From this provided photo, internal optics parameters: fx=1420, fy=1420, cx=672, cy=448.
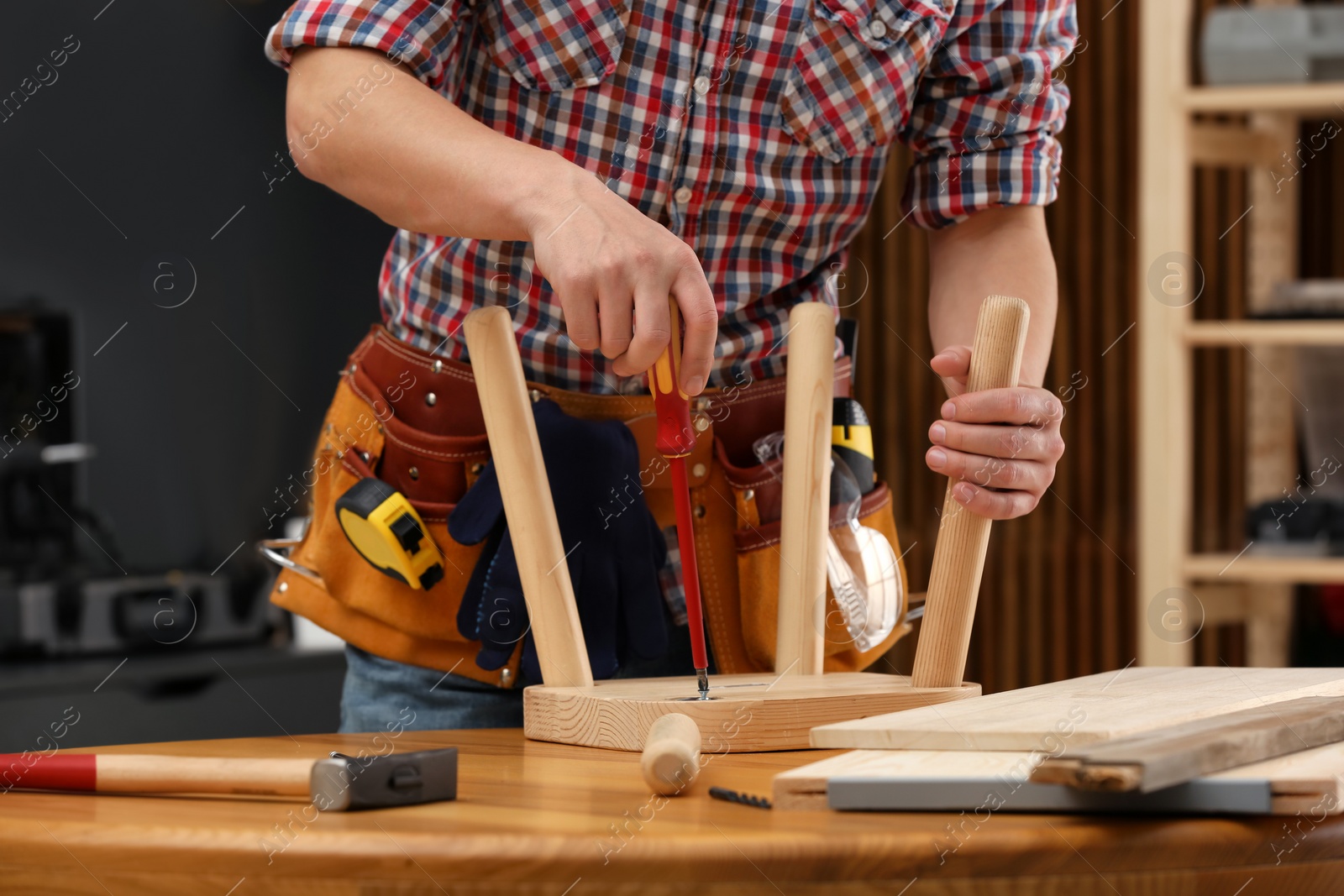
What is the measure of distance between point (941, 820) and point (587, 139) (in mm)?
657

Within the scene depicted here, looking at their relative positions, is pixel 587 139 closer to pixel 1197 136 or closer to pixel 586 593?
pixel 586 593

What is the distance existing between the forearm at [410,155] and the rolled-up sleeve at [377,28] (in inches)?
0.4

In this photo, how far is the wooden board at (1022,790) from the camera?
2.03 ft

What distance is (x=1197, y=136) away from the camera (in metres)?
2.36

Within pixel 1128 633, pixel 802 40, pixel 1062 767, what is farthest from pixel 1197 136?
pixel 1062 767

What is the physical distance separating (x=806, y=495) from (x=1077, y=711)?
0.32 m

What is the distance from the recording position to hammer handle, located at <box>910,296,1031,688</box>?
0.97 metres

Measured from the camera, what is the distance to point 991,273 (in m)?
1.22

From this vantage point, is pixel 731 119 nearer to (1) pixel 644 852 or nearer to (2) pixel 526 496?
(2) pixel 526 496

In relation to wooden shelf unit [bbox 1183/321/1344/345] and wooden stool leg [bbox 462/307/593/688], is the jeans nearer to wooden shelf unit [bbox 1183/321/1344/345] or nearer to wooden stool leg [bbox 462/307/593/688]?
wooden stool leg [bbox 462/307/593/688]

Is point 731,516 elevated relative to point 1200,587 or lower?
elevated

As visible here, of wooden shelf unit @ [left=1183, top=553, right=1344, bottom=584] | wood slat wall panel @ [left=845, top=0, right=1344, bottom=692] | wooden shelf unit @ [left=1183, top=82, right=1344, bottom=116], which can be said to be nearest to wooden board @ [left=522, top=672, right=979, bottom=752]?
wooden shelf unit @ [left=1183, top=553, right=1344, bottom=584]

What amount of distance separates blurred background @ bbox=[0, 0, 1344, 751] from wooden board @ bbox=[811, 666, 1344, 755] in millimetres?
1412

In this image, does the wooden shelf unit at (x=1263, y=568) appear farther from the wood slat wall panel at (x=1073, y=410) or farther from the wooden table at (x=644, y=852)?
the wooden table at (x=644, y=852)
